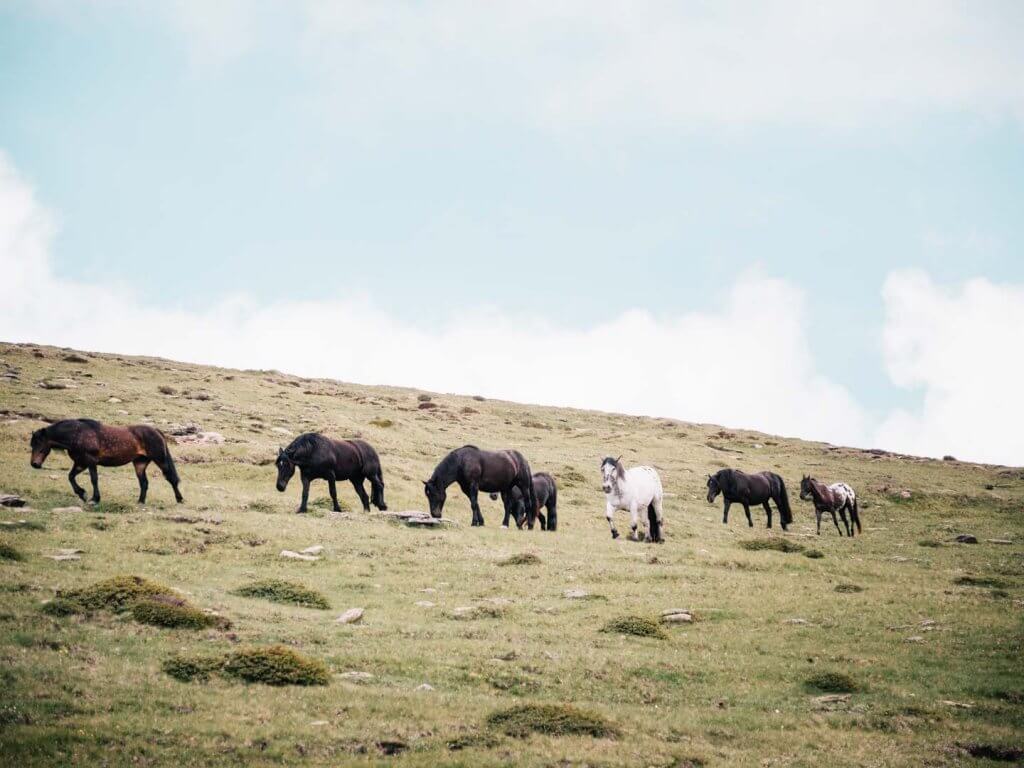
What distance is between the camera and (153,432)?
2706 centimetres

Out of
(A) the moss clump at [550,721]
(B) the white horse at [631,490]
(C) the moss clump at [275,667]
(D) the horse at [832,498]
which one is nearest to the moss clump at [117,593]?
(C) the moss clump at [275,667]

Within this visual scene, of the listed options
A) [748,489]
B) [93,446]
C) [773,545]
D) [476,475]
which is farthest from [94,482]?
[748,489]

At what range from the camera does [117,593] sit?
1609cm

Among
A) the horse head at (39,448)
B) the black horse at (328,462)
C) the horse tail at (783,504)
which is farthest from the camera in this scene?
the horse tail at (783,504)

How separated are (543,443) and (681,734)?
167 feet

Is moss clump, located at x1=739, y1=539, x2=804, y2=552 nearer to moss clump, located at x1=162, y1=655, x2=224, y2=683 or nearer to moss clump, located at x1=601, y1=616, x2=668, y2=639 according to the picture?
moss clump, located at x1=601, y1=616, x2=668, y2=639

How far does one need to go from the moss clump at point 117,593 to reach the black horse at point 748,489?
28.3m

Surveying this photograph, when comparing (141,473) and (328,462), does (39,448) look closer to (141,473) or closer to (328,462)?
(141,473)

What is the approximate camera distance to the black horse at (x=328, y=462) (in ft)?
98.6

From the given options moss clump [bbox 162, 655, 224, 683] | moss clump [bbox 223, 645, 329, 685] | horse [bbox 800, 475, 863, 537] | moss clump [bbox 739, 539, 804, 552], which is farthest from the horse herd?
moss clump [bbox 223, 645, 329, 685]

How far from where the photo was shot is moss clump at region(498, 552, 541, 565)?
24.1m

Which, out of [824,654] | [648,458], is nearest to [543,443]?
[648,458]

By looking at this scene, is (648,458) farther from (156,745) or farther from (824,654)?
(156,745)

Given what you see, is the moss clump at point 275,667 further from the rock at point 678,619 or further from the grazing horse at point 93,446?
the grazing horse at point 93,446
